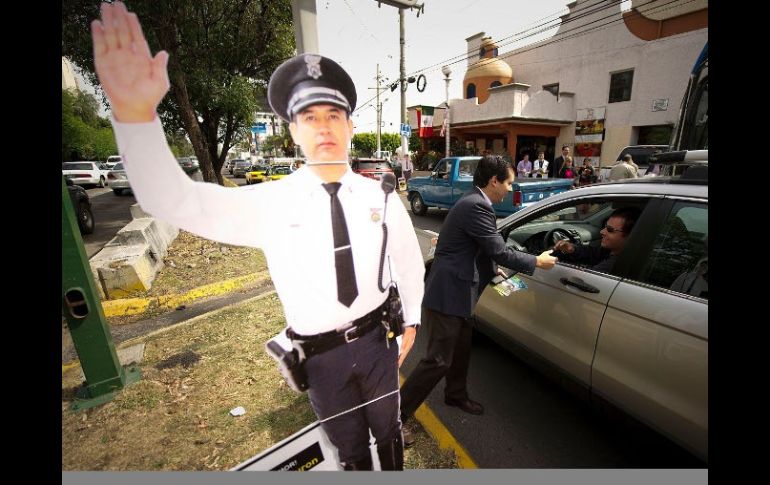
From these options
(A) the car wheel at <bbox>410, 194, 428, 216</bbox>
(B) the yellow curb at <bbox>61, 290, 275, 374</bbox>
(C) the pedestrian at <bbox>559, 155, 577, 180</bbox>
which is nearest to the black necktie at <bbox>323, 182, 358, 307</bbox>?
(B) the yellow curb at <bbox>61, 290, 275, 374</bbox>

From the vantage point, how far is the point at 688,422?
1.62 m

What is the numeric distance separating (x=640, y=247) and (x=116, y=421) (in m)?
3.44

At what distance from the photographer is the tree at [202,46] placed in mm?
2375

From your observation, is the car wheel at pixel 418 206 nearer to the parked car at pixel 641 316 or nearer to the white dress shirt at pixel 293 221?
the parked car at pixel 641 316

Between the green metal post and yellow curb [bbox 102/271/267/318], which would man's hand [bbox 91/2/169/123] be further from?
yellow curb [bbox 102/271/267/318]

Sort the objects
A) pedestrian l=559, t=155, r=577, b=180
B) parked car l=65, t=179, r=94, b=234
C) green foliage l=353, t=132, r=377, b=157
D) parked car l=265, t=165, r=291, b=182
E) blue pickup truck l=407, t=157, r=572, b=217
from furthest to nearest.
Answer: green foliage l=353, t=132, r=377, b=157
pedestrian l=559, t=155, r=577, b=180
parked car l=65, t=179, r=94, b=234
blue pickup truck l=407, t=157, r=572, b=217
parked car l=265, t=165, r=291, b=182

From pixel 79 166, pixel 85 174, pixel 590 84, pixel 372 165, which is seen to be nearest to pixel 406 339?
pixel 372 165

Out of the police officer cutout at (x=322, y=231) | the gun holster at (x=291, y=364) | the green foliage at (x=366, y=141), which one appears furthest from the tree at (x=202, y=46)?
the green foliage at (x=366, y=141)

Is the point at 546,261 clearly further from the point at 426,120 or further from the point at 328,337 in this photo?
the point at 426,120

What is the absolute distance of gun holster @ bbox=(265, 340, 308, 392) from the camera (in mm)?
1470

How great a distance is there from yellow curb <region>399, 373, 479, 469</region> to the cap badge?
7.22 ft
